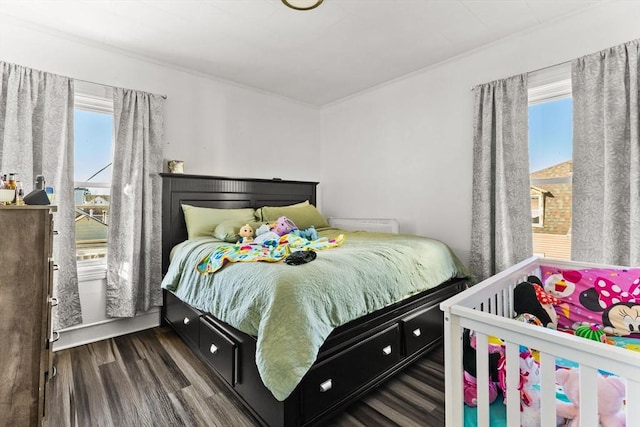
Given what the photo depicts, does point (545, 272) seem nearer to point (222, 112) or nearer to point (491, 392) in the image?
point (491, 392)

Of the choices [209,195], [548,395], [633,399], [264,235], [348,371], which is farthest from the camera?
[209,195]

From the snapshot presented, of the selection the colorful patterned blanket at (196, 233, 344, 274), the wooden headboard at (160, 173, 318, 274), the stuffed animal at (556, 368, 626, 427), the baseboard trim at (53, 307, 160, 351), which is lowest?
the baseboard trim at (53, 307, 160, 351)

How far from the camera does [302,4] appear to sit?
1.99 m

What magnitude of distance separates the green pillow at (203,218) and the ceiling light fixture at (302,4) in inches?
67.2

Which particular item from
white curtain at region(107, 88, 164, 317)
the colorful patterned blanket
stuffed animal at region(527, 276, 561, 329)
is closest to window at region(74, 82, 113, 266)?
white curtain at region(107, 88, 164, 317)

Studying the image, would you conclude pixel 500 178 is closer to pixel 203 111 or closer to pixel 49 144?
pixel 203 111

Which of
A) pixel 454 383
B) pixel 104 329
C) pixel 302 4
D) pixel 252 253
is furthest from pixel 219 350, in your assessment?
pixel 302 4

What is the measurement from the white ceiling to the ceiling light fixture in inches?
3.6

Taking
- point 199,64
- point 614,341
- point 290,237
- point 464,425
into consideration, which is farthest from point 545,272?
point 199,64

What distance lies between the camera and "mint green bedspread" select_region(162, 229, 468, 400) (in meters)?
1.27

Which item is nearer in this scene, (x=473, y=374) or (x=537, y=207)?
(x=473, y=374)

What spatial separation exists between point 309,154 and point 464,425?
358cm

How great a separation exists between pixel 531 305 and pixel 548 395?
2.75 ft

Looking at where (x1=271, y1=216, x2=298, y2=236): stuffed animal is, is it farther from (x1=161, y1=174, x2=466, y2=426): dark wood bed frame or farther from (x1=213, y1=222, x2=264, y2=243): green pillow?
(x1=161, y1=174, x2=466, y2=426): dark wood bed frame
